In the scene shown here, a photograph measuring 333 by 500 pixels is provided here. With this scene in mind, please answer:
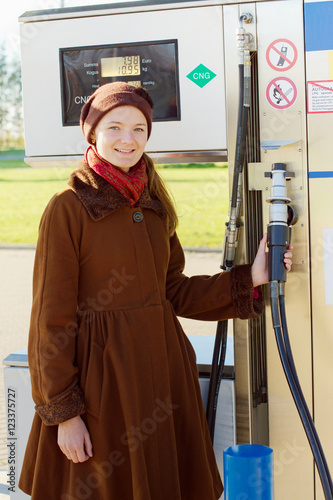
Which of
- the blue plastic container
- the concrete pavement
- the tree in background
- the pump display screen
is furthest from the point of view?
the tree in background

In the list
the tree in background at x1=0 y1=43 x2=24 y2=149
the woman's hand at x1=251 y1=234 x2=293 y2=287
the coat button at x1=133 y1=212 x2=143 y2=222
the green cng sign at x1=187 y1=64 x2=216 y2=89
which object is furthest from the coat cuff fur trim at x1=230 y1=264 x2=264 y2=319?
the tree in background at x1=0 y1=43 x2=24 y2=149

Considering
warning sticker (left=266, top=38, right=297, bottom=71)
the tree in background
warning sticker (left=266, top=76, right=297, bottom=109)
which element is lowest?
warning sticker (left=266, top=76, right=297, bottom=109)

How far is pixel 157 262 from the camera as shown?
6.74ft

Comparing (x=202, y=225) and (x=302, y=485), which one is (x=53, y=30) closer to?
(x=302, y=485)

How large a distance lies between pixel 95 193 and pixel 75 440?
2.43ft

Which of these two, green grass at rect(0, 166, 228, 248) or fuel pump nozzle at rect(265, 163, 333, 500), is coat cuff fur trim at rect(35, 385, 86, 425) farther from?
green grass at rect(0, 166, 228, 248)

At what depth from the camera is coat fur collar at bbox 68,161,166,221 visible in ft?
6.26

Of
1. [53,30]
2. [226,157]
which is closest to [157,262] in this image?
[226,157]

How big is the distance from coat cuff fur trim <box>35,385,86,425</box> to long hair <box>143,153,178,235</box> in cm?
66

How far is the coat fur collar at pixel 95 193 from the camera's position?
1.91 metres

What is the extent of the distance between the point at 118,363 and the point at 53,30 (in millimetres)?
1241

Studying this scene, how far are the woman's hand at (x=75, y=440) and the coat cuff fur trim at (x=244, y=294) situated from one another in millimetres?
658

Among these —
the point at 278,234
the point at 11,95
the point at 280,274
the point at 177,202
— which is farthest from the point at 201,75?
the point at 11,95

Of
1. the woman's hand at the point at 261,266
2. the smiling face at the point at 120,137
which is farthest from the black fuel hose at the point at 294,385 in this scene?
the smiling face at the point at 120,137
